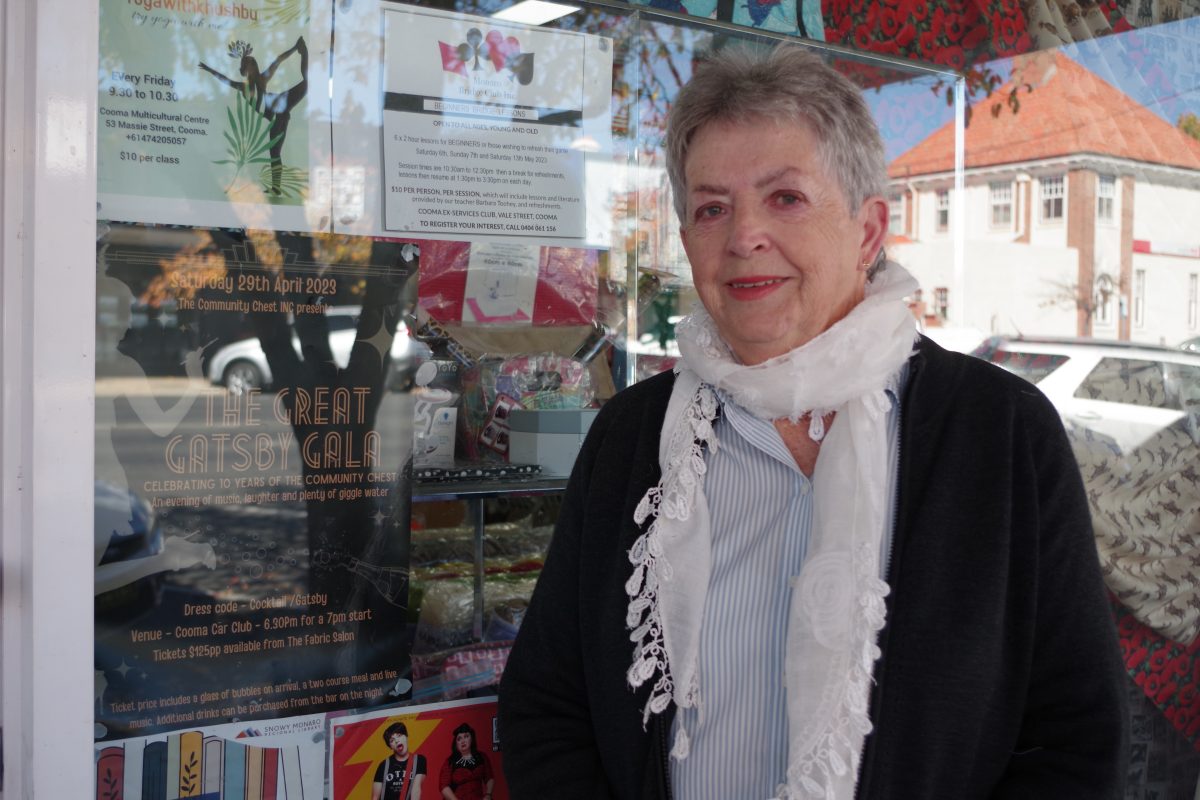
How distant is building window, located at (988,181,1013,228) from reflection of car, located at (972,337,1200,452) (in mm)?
377

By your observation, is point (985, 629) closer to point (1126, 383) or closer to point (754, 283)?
point (754, 283)

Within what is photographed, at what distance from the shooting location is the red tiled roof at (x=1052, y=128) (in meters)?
3.15

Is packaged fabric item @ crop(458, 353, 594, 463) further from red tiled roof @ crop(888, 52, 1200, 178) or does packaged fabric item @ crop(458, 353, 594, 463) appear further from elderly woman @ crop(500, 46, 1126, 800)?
red tiled roof @ crop(888, 52, 1200, 178)

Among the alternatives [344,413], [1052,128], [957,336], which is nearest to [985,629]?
[344,413]

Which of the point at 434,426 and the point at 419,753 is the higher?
the point at 434,426

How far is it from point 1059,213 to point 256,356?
261 centimetres

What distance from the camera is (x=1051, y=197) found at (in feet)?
10.8

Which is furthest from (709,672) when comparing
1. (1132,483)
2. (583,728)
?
(1132,483)

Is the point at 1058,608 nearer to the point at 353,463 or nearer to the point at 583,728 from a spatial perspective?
the point at 583,728

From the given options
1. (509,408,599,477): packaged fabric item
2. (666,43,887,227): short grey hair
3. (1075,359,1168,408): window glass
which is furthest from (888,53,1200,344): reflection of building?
(666,43,887,227): short grey hair

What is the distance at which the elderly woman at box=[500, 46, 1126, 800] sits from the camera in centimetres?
140

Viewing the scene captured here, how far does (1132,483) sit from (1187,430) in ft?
1.24

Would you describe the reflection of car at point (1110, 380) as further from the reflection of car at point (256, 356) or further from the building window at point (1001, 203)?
the reflection of car at point (256, 356)

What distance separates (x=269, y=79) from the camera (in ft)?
6.54
